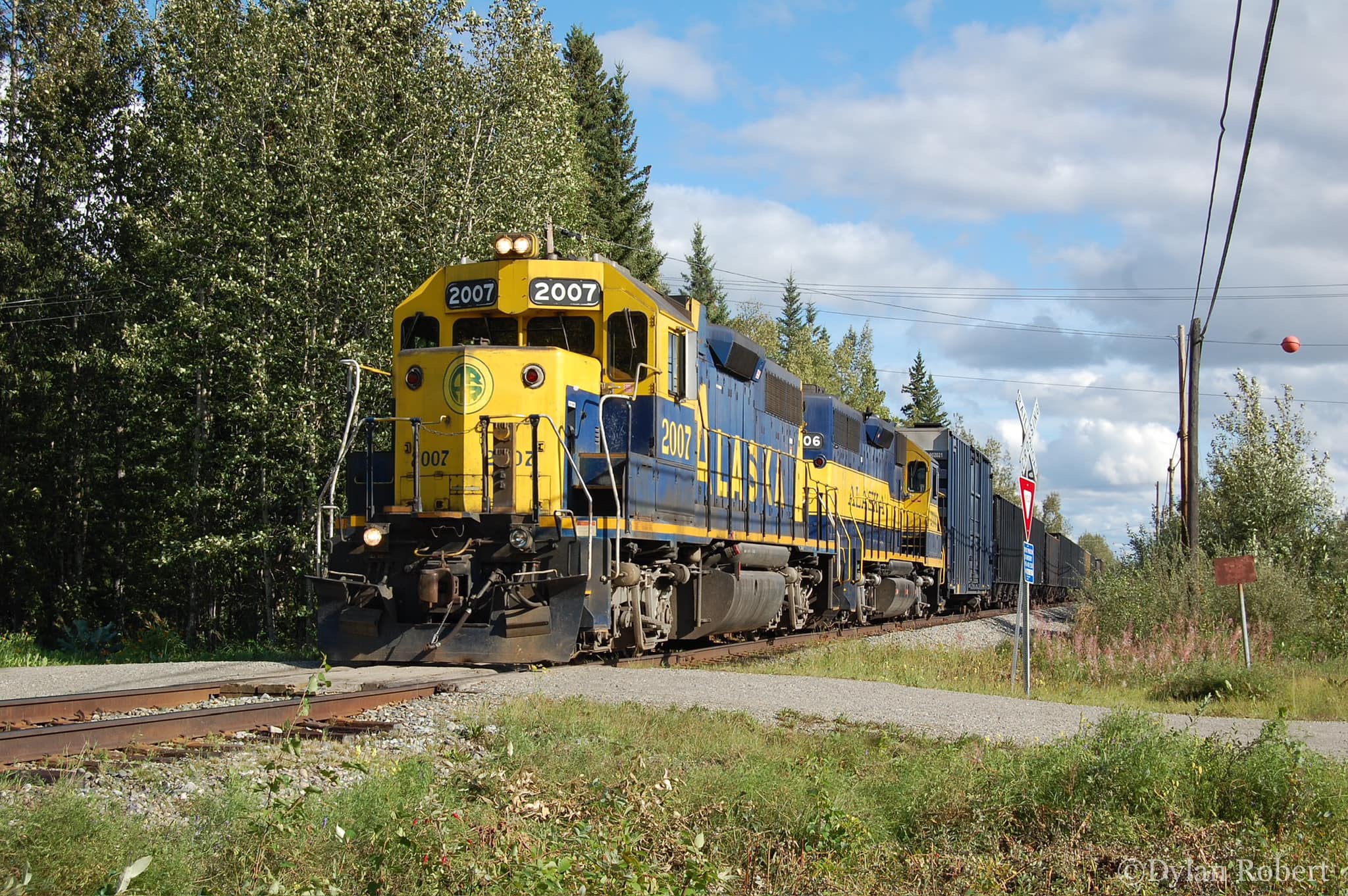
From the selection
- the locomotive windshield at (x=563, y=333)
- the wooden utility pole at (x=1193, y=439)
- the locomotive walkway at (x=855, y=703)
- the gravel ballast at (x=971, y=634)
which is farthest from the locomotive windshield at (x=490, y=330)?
the wooden utility pole at (x=1193, y=439)

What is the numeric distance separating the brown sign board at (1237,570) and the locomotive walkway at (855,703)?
16.0 feet

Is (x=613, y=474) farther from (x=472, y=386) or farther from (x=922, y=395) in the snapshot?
(x=922, y=395)

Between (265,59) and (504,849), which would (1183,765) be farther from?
(265,59)

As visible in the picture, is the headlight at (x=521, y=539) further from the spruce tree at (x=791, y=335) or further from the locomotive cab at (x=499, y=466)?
the spruce tree at (x=791, y=335)

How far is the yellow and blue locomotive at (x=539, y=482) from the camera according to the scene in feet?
34.9

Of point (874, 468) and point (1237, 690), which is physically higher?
point (874, 468)

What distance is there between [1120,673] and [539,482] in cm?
773

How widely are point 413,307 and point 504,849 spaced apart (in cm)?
810

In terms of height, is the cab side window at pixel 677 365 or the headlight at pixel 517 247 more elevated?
the headlight at pixel 517 247

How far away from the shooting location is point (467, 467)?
1108 cm

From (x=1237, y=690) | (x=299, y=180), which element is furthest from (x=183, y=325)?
(x=1237, y=690)

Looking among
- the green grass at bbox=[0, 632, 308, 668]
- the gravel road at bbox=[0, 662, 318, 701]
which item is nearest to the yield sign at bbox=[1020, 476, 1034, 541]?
the gravel road at bbox=[0, 662, 318, 701]

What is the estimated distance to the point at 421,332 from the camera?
12156 mm

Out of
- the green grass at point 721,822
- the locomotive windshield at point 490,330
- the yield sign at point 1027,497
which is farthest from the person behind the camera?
the locomotive windshield at point 490,330
